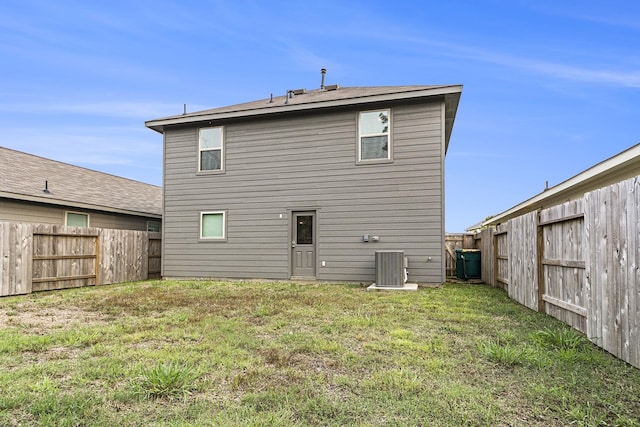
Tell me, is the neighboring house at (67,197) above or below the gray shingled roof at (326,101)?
below

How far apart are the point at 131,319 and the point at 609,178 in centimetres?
1008

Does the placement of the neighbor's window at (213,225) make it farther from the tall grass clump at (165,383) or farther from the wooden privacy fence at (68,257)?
the tall grass clump at (165,383)

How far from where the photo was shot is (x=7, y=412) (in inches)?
95.0

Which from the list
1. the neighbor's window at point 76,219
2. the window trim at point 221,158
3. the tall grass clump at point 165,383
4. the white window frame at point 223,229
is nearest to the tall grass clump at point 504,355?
the tall grass clump at point 165,383

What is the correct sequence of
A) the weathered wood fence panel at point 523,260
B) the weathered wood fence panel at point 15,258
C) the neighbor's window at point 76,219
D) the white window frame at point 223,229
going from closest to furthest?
1. the weathered wood fence panel at point 523,260
2. the weathered wood fence panel at point 15,258
3. the white window frame at point 223,229
4. the neighbor's window at point 76,219

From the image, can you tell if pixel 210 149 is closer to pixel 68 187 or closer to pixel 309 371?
pixel 68 187

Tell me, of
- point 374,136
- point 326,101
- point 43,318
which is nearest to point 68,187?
point 43,318

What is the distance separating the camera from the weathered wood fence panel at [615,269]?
10.6ft

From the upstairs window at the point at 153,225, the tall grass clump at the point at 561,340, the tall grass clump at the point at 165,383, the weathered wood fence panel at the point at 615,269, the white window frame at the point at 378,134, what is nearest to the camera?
the tall grass clump at the point at 165,383

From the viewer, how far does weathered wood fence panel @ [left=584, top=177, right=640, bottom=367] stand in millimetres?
3236

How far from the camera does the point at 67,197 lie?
1188 cm

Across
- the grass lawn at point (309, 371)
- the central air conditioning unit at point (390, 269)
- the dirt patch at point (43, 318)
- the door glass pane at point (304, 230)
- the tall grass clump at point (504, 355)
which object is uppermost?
the door glass pane at point (304, 230)

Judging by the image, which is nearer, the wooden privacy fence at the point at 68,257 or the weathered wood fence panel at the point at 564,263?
the weathered wood fence panel at the point at 564,263

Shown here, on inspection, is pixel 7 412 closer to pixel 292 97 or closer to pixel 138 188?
pixel 292 97
